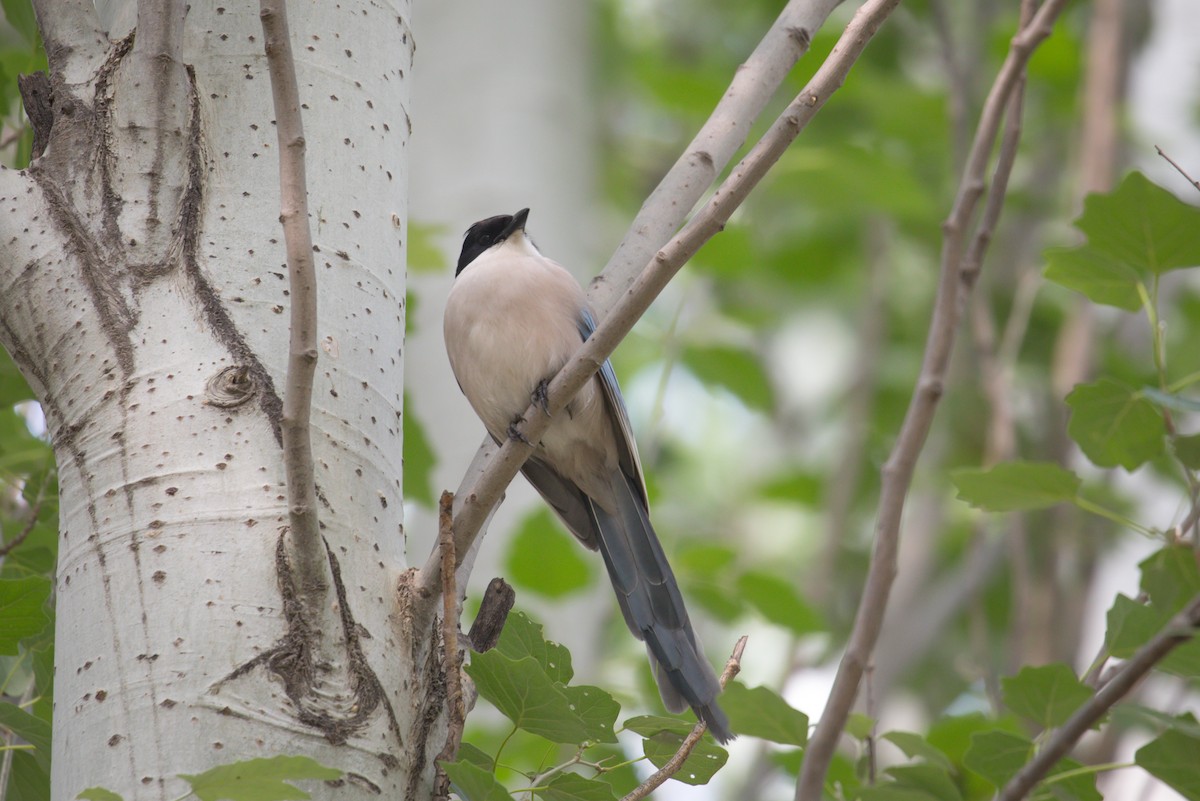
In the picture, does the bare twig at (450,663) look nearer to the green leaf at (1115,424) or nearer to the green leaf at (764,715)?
the green leaf at (764,715)

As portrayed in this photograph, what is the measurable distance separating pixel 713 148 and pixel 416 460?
3.46ft

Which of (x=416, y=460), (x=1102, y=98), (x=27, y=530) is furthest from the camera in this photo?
(x=1102, y=98)

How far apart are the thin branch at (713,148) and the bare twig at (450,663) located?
2.79ft

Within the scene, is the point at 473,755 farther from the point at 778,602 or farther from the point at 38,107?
the point at 778,602

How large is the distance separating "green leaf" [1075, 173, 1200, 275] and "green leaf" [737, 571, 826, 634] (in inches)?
64.4

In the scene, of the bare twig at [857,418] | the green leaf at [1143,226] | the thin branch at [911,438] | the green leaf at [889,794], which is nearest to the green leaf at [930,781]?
the green leaf at [889,794]

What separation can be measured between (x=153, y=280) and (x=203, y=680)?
27.1 inches

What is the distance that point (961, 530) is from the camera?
22.4 ft

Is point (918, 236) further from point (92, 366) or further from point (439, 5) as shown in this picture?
point (92, 366)

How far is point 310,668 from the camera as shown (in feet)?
6.01

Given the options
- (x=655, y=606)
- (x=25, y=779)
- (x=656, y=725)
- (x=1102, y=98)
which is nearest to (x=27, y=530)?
(x=25, y=779)

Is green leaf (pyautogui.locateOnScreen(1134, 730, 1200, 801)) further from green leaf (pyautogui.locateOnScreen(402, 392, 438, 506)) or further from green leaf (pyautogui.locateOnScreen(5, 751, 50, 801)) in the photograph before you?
green leaf (pyautogui.locateOnScreen(5, 751, 50, 801))

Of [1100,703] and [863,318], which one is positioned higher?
[863,318]

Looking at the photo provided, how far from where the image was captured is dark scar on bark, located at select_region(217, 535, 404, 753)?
1.80 metres
